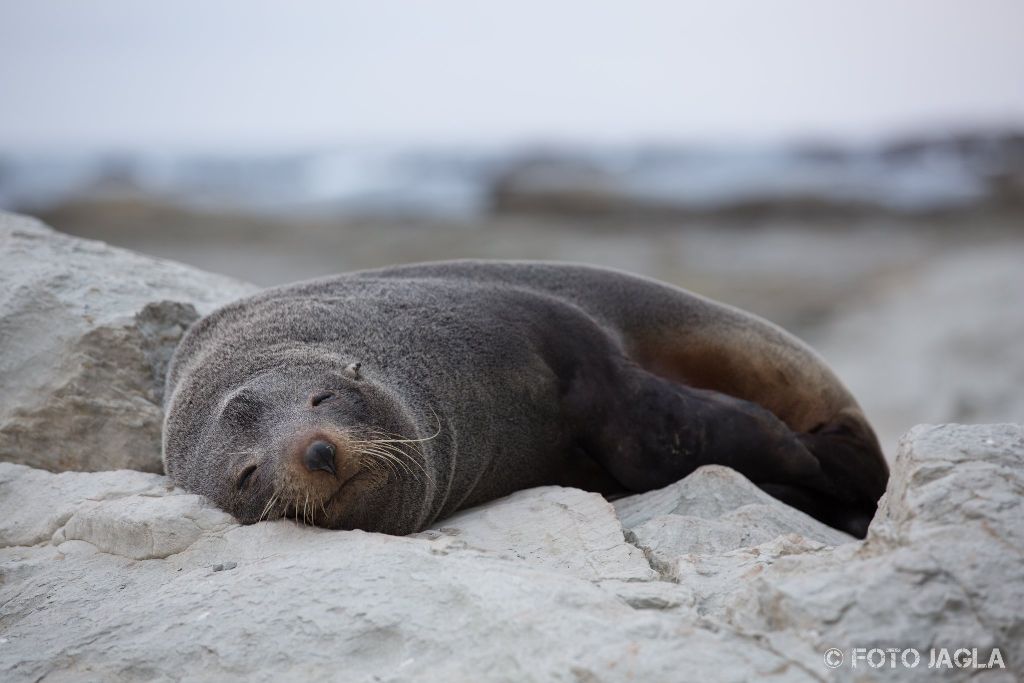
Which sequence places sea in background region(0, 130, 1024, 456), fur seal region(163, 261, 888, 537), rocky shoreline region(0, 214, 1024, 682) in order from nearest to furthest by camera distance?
1. rocky shoreline region(0, 214, 1024, 682)
2. fur seal region(163, 261, 888, 537)
3. sea in background region(0, 130, 1024, 456)

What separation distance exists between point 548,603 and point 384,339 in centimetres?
210

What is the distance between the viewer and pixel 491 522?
4.59m

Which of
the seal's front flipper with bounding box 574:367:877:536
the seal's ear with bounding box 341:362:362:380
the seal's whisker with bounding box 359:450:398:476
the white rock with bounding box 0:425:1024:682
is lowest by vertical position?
the white rock with bounding box 0:425:1024:682

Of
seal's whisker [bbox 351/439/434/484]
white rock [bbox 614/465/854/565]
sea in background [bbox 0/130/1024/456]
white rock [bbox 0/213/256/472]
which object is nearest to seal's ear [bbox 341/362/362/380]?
seal's whisker [bbox 351/439/434/484]

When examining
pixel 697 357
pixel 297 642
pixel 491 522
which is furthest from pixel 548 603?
pixel 697 357

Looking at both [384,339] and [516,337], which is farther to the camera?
[516,337]

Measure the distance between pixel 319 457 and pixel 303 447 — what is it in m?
0.09

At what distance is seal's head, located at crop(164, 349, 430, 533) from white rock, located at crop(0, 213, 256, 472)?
639mm

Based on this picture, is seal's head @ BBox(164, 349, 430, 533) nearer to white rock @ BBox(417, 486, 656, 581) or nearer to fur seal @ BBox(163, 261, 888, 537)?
fur seal @ BBox(163, 261, 888, 537)

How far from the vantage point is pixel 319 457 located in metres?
3.99

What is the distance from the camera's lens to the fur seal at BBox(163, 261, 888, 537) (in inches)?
171

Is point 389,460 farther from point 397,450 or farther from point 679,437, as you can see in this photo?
point 679,437

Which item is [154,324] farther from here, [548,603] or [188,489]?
[548,603]

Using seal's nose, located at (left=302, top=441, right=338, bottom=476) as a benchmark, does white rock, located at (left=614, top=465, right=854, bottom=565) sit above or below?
below
